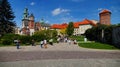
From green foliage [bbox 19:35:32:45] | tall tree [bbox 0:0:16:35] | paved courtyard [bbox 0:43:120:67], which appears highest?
tall tree [bbox 0:0:16:35]

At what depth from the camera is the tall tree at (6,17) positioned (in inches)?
2480

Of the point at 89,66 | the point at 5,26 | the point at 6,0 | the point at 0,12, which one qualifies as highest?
the point at 6,0

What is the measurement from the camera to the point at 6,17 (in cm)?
6569

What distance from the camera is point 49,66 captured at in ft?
40.5

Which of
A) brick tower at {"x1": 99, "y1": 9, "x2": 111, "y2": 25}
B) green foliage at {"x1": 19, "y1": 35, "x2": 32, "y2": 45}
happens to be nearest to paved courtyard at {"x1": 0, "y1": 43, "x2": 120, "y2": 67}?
green foliage at {"x1": 19, "y1": 35, "x2": 32, "y2": 45}

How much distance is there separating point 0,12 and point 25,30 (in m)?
9.94

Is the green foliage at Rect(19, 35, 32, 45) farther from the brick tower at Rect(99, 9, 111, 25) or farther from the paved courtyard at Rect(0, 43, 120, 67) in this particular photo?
the brick tower at Rect(99, 9, 111, 25)

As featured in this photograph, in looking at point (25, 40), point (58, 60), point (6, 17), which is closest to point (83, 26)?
point (6, 17)

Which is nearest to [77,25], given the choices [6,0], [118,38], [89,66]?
[6,0]

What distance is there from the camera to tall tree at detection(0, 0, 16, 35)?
63.0 m

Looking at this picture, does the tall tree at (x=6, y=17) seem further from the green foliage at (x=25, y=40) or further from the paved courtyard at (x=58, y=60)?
the paved courtyard at (x=58, y=60)

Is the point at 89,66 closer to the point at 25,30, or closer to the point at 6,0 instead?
the point at 25,30

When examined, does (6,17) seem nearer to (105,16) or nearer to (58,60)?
(58,60)

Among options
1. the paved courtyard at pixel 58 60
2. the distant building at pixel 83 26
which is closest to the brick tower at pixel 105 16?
the distant building at pixel 83 26
